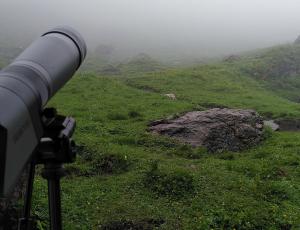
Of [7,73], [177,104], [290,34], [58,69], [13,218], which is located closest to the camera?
[7,73]

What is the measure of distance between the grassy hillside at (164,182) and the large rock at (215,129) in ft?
2.39

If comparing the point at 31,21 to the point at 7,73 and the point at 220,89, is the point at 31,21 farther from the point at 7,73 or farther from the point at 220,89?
the point at 7,73

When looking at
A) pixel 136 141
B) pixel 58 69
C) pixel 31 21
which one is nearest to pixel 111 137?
pixel 136 141

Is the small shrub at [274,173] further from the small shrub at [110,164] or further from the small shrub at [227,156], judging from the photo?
the small shrub at [110,164]

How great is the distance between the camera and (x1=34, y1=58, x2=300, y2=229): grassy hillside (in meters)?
12.8

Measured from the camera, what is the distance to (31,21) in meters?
188

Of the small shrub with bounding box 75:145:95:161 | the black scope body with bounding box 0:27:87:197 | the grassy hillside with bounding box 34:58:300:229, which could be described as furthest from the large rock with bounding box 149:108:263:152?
the black scope body with bounding box 0:27:87:197

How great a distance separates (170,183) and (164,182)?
0.19 metres

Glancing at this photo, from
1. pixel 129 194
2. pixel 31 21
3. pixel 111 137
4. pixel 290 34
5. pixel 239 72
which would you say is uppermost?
pixel 129 194

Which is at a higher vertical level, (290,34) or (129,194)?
(129,194)

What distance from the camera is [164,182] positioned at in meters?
14.9

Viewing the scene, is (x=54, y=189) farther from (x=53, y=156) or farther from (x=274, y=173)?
(x=274, y=173)

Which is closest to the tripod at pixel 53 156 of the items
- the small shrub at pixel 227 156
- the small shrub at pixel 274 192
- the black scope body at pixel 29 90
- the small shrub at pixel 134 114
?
the black scope body at pixel 29 90

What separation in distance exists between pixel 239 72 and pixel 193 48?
90.1 m
